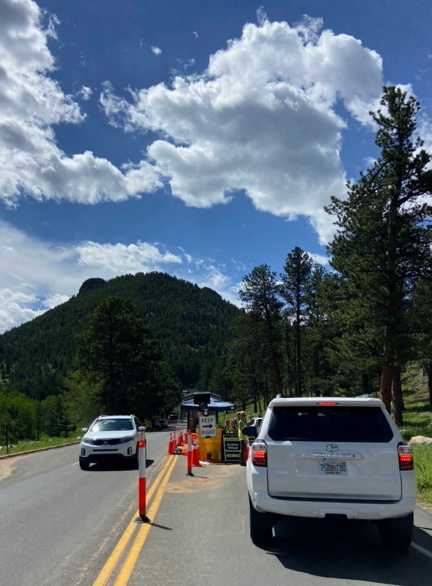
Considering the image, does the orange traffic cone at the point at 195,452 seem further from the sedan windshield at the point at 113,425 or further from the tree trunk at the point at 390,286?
the tree trunk at the point at 390,286

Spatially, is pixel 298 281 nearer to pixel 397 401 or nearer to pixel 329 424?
pixel 397 401

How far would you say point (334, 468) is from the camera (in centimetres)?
575

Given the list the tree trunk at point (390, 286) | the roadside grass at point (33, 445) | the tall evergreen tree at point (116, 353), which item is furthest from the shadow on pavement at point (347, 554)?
Answer: the tall evergreen tree at point (116, 353)

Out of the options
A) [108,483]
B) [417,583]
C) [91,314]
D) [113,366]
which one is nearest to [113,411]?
[113,366]

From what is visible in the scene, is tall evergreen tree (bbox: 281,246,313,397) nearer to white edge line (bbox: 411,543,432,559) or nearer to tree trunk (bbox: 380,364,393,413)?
tree trunk (bbox: 380,364,393,413)

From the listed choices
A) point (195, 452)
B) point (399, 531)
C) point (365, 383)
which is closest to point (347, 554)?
point (399, 531)

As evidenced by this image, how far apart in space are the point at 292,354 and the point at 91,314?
22.6 metres

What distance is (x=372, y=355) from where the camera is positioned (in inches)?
944

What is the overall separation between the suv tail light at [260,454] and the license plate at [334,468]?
2.21 feet

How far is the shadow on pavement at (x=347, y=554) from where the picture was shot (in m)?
5.20

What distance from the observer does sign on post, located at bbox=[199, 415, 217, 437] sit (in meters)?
16.7

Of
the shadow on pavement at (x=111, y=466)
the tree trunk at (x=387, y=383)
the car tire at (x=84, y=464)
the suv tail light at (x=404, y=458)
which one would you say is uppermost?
the tree trunk at (x=387, y=383)

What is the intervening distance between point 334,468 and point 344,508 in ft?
1.48

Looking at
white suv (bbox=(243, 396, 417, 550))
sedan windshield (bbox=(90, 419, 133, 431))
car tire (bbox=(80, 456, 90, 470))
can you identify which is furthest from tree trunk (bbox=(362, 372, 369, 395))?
white suv (bbox=(243, 396, 417, 550))
